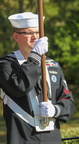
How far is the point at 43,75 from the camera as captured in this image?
147 inches

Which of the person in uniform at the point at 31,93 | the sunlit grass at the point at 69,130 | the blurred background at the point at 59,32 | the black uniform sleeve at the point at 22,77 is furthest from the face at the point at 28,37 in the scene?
the blurred background at the point at 59,32

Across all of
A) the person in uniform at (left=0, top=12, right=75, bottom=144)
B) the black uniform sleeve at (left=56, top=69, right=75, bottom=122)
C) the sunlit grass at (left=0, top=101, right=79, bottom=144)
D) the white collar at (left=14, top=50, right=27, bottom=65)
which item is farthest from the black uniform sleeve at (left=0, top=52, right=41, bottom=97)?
the sunlit grass at (left=0, top=101, right=79, bottom=144)

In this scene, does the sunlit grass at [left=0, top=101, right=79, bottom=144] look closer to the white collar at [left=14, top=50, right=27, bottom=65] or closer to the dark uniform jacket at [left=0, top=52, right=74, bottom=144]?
the dark uniform jacket at [left=0, top=52, right=74, bottom=144]

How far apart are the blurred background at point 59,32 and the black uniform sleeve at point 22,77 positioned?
845 cm

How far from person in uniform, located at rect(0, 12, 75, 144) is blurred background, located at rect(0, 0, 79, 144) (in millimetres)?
8218

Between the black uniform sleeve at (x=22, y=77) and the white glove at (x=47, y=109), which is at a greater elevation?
the black uniform sleeve at (x=22, y=77)

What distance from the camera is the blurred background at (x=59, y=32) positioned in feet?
45.4

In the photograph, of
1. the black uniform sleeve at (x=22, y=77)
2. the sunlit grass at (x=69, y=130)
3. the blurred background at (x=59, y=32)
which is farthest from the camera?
the blurred background at (x=59, y=32)

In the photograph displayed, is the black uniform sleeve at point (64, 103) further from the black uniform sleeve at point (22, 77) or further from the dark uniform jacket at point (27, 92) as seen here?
the black uniform sleeve at point (22, 77)

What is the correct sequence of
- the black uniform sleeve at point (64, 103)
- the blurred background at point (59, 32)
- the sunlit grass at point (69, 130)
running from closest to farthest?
the black uniform sleeve at point (64, 103)
the sunlit grass at point (69, 130)
the blurred background at point (59, 32)

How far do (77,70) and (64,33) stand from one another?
1112 millimetres

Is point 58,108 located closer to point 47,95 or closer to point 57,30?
point 47,95

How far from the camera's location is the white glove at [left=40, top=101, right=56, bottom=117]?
373 centimetres

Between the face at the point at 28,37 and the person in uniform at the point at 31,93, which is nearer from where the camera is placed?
the person in uniform at the point at 31,93
